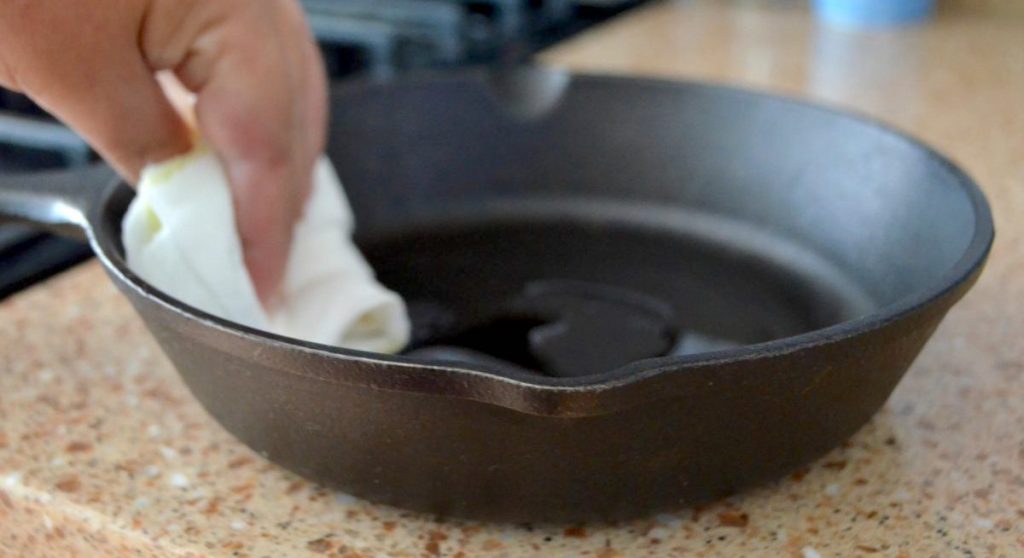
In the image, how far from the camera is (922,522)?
1.45 feet

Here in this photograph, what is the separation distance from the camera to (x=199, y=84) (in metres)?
0.50

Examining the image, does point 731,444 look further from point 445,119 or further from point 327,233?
point 445,119

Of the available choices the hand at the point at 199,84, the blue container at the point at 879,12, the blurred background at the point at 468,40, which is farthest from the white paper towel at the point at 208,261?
the blue container at the point at 879,12

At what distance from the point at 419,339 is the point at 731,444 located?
0.84ft

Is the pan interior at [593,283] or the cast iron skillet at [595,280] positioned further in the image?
the pan interior at [593,283]

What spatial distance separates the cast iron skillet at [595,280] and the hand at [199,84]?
5 cm

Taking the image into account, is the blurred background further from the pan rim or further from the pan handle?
the pan rim

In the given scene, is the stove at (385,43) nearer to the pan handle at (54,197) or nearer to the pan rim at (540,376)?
the pan handle at (54,197)

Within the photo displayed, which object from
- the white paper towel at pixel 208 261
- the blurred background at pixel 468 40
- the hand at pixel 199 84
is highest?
the hand at pixel 199 84

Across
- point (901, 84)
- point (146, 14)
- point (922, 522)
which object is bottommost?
point (901, 84)

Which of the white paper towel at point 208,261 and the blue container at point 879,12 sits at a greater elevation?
the white paper towel at point 208,261

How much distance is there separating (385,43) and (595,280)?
15.0 inches

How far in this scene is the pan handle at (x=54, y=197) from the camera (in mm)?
511

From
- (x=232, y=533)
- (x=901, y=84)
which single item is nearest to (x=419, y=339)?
(x=232, y=533)
